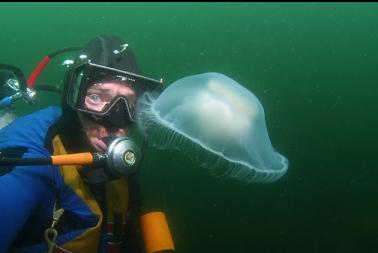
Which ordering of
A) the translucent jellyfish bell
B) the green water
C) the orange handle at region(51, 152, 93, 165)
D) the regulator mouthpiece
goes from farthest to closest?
the green water, the translucent jellyfish bell, the regulator mouthpiece, the orange handle at region(51, 152, 93, 165)

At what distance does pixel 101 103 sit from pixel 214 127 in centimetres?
72

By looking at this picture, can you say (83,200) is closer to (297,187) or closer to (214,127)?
(214,127)

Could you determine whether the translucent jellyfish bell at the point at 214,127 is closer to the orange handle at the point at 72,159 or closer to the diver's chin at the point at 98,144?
the diver's chin at the point at 98,144

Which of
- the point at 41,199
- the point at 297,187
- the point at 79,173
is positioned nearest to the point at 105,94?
A: the point at 79,173

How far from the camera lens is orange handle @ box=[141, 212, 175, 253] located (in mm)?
2465

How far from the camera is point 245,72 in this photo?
2781 cm

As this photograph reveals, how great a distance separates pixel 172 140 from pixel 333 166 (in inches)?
386

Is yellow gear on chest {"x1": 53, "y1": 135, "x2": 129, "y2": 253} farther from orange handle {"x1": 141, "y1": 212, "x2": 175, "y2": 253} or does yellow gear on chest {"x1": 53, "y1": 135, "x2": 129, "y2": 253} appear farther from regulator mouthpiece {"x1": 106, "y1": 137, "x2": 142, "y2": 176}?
orange handle {"x1": 141, "y1": 212, "x2": 175, "y2": 253}

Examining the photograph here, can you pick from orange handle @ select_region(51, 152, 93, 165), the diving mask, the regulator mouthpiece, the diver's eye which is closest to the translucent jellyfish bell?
the diving mask

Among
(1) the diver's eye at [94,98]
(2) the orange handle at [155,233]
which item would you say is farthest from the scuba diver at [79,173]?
(2) the orange handle at [155,233]

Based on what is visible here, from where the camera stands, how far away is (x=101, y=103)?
242 cm

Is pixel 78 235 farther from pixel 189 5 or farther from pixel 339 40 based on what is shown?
pixel 189 5

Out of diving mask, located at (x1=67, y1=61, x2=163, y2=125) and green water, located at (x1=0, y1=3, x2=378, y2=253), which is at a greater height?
diving mask, located at (x1=67, y1=61, x2=163, y2=125)

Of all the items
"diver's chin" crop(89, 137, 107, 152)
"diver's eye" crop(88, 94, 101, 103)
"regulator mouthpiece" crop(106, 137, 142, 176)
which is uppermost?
"diver's eye" crop(88, 94, 101, 103)
